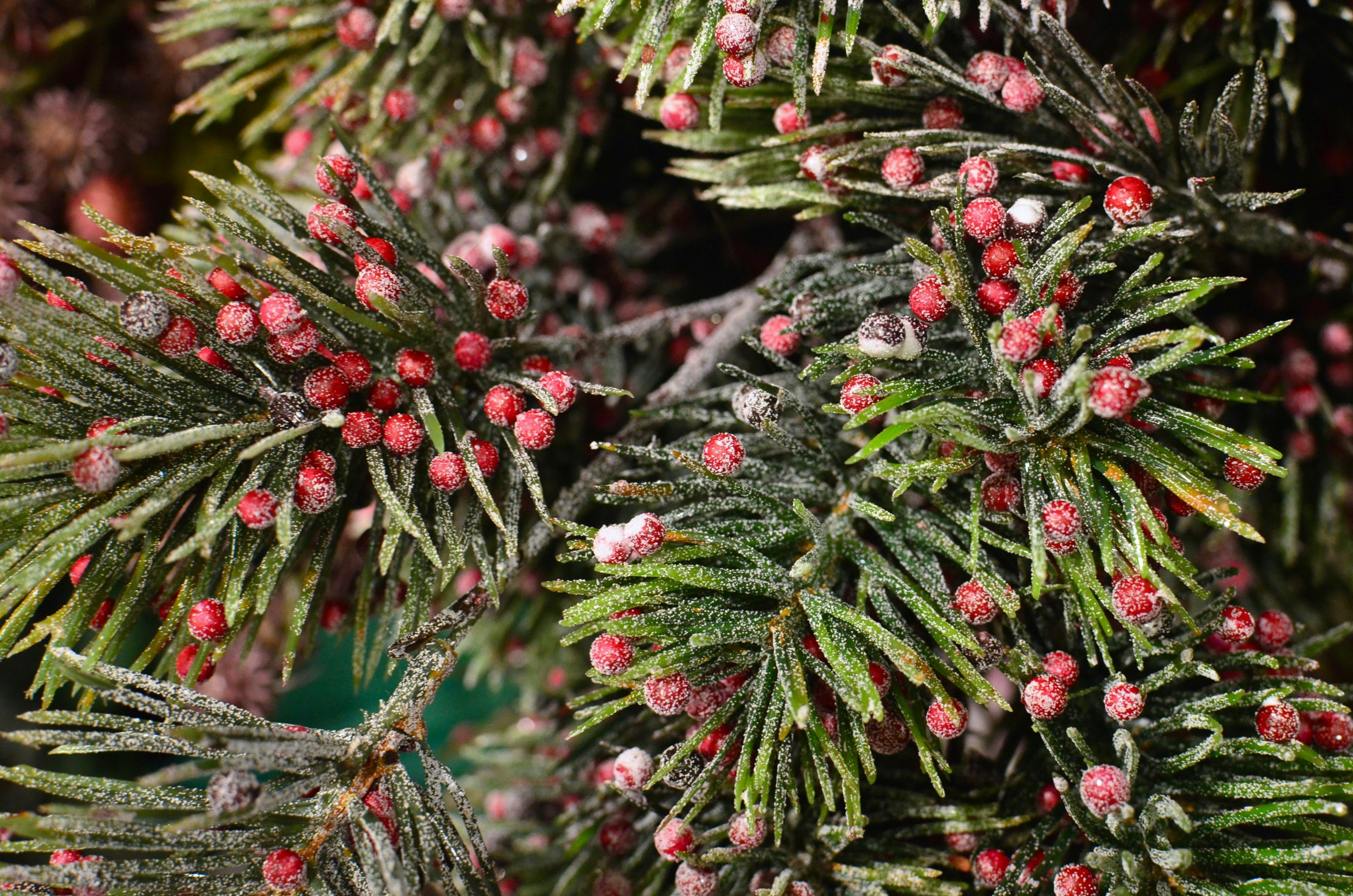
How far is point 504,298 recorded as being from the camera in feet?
2.13

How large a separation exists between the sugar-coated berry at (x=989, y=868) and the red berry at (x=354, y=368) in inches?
19.9

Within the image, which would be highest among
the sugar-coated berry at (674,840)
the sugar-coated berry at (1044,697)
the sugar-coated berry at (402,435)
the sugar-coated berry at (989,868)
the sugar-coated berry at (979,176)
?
the sugar-coated berry at (979,176)

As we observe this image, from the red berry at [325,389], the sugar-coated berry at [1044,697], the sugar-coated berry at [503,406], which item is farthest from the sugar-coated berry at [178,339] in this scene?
the sugar-coated berry at [1044,697]

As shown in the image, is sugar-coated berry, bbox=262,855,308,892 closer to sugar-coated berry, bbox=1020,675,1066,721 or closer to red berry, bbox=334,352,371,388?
red berry, bbox=334,352,371,388

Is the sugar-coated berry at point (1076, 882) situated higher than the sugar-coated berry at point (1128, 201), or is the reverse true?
the sugar-coated berry at point (1128, 201)

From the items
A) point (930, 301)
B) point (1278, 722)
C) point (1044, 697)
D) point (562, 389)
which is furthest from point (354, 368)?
point (1278, 722)

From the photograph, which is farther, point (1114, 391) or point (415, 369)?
point (415, 369)

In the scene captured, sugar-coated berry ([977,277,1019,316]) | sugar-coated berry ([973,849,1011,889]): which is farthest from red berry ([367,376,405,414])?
sugar-coated berry ([973,849,1011,889])

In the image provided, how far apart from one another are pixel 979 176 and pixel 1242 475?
23 cm

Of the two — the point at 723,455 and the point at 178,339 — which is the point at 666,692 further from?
the point at 178,339

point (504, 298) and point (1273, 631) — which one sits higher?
point (504, 298)

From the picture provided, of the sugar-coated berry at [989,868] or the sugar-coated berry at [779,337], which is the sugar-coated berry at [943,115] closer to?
the sugar-coated berry at [779,337]

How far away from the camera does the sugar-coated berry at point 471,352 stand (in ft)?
2.16

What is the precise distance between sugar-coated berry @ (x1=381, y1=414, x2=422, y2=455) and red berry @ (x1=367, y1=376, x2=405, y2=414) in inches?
0.8
